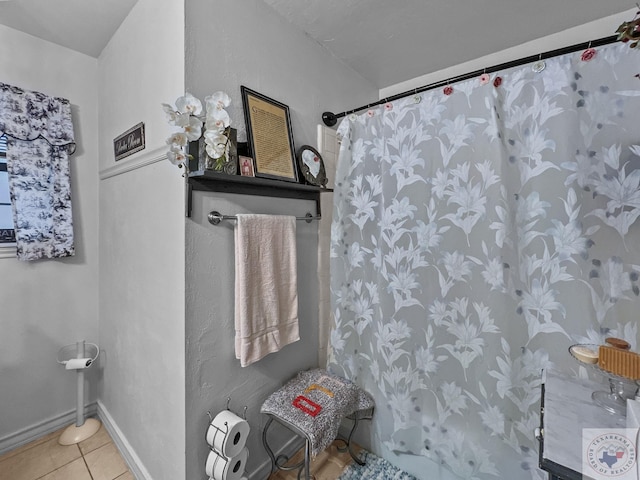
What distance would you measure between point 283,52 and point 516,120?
1.13 metres

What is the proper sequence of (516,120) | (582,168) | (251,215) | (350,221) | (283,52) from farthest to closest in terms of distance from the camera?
(350,221), (283,52), (251,215), (516,120), (582,168)

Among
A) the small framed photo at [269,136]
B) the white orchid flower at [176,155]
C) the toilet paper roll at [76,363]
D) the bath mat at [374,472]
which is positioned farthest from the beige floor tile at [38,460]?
the small framed photo at [269,136]

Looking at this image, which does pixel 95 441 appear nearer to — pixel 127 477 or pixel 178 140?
pixel 127 477

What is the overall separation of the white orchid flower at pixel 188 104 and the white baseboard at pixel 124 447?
5.42 ft

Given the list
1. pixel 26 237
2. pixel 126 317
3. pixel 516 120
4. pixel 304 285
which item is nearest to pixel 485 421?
pixel 304 285

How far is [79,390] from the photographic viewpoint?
166 centimetres

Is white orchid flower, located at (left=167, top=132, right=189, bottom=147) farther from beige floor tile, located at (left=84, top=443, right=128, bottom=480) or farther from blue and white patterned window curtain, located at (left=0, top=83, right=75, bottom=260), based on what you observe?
beige floor tile, located at (left=84, top=443, right=128, bottom=480)

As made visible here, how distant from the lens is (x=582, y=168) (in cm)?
98

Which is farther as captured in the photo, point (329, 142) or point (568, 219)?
point (329, 142)

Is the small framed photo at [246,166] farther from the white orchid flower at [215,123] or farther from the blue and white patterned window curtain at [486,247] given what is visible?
the blue and white patterned window curtain at [486,247]

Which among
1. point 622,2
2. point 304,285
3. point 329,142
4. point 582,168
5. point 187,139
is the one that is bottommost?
point 304,285

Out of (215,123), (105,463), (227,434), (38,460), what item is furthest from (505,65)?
(38,460)

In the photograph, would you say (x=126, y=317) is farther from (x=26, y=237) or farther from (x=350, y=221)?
(x=350, y=221)

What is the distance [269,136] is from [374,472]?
179cm
